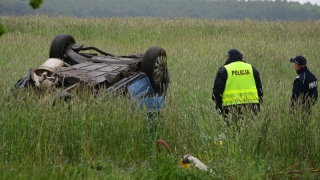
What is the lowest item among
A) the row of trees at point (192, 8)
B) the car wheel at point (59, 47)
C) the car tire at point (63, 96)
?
the row of trees at point (192, 8)

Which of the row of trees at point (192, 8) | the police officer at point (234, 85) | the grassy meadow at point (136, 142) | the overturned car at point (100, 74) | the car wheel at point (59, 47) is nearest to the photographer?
the grassy meadow at point (136, 142)

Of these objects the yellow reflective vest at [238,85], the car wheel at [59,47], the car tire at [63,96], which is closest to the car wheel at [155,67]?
the yellow reflective vest at [238,85]

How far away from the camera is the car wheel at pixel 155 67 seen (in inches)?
420

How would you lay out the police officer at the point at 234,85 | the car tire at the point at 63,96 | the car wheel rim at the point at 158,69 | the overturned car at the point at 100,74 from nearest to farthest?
the car tire at the point at 63,96 < the overturned car at the point at 100,74 < the police officer at the point at 234,85 < the car wheel rim at the point at 158,69

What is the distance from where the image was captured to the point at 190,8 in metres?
146

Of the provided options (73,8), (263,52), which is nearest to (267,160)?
(263,52)

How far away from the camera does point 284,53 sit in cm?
2297

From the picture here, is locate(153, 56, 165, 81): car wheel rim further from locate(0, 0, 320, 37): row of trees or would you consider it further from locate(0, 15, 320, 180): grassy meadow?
locate(0, 0, 320, 37): row of trees

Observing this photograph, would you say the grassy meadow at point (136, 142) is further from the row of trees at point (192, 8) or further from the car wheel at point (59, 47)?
the row of trees at point (192, 8)

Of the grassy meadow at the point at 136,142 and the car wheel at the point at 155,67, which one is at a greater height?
the car wheel at the point at 155,67

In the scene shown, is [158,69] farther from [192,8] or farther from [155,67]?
[192,8]

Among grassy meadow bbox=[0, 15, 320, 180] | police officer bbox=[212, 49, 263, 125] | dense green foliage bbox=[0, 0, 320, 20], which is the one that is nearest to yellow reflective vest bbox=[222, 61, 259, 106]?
police officer bbox=[212, 49, 263, 125]

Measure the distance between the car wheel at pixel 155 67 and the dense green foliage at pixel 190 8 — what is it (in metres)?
102

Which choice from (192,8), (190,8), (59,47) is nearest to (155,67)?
(59,47)
